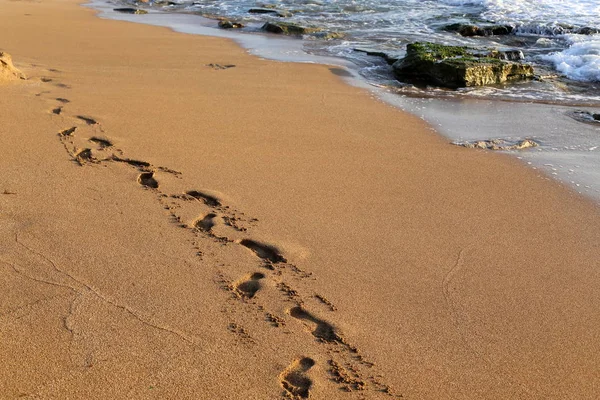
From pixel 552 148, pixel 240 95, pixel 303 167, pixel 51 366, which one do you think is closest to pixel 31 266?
pixel 51 366

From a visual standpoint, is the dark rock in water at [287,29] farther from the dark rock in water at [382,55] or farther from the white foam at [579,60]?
the white foam at [579,60]

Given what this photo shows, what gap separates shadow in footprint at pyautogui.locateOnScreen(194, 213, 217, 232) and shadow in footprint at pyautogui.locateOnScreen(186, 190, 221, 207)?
0.16 m

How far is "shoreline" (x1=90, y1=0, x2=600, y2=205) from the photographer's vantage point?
4949 millimetres

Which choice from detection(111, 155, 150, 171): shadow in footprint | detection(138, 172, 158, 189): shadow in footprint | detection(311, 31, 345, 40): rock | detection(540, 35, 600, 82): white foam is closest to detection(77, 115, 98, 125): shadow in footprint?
detection(111, 155, 150, 171): shadow in footprint

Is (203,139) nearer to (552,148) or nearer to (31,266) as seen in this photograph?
(31,266)

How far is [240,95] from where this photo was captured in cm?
659

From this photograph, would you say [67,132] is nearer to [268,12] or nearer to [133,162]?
[133,162]

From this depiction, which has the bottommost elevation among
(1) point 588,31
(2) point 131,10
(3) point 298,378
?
(3) point 298,378

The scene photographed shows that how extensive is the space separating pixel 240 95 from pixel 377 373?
4.51 meters

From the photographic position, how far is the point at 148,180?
422cm

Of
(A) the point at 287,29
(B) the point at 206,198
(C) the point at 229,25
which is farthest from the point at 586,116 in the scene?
(C) the point at 229,25

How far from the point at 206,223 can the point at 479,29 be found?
397 inches

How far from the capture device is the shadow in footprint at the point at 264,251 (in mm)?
3348

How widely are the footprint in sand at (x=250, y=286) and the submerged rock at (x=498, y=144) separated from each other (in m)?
2.91
